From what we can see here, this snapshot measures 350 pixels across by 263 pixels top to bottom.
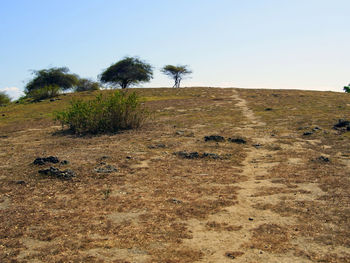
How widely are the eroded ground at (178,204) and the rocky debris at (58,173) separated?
25cm

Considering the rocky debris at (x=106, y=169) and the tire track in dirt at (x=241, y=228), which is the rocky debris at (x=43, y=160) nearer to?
the rocky debris at (x=106, y=169)

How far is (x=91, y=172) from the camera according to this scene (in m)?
9.83

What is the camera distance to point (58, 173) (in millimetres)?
9430

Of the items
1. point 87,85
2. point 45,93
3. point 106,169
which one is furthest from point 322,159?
point 87,85

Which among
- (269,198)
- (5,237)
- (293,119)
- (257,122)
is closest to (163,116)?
(257,122)

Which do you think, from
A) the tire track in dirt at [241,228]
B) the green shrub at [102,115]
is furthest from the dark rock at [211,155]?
the green shrub at [102,115]

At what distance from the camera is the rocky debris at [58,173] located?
9320mm

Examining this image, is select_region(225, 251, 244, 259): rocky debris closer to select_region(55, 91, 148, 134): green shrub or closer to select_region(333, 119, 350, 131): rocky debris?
select_region(55, 91, 148, 134): green shrub

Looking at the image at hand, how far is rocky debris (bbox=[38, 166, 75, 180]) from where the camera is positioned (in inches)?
367

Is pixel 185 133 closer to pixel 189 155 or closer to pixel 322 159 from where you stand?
pixel 189 155

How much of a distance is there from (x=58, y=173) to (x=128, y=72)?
5080 centimetres

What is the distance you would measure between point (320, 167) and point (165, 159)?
4.86m

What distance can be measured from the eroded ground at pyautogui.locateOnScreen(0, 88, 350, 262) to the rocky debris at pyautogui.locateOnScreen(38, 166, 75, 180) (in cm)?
25

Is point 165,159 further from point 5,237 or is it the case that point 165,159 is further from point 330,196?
point 5,237
